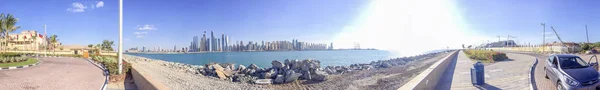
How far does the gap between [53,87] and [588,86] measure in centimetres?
1171

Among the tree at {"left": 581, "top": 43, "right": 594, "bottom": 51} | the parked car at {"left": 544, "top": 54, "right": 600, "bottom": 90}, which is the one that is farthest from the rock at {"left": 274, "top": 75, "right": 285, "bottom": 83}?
the tree at {"left": 581, "top": 43, "right": 594, "bottom": 51}

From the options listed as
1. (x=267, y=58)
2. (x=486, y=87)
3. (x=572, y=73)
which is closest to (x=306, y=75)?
(x=486, y=87)

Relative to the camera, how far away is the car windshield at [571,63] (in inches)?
249

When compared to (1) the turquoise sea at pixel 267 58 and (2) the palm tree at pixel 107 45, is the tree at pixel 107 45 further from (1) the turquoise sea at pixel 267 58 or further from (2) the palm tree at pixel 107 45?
(1) the turquoise sea at pixel 267 58

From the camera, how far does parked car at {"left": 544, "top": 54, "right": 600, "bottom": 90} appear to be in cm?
533

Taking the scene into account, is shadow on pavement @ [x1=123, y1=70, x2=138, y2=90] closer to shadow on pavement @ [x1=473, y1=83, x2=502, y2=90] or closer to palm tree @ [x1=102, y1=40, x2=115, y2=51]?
shadow on pavement @ [x1=473, y1=83, x2=502, y2=90]

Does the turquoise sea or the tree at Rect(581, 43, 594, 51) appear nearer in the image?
the tree at Rect(581, 43, 594, 51)

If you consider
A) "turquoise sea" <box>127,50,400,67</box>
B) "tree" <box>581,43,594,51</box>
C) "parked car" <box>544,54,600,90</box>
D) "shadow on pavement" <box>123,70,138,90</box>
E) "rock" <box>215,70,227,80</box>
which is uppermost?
"tree" <box>581,43,594,51</box>

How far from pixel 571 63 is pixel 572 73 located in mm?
1104

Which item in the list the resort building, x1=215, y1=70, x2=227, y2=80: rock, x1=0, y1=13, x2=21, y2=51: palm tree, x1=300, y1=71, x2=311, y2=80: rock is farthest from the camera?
the resort building

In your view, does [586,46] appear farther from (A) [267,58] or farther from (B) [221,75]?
(A) [267,58]

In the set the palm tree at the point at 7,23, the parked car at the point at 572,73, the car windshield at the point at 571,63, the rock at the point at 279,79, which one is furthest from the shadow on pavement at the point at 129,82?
the palm tree at the point at 7,23

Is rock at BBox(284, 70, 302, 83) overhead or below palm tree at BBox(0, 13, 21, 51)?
below

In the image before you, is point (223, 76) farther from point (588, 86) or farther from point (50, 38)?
point (50, 38)
